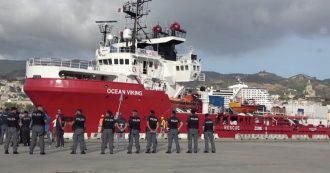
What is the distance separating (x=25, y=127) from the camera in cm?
1841

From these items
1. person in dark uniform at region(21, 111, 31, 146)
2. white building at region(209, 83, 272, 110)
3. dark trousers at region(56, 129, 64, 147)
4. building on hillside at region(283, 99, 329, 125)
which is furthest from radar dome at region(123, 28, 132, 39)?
building on hillside at region(283, 99, 329, 125)

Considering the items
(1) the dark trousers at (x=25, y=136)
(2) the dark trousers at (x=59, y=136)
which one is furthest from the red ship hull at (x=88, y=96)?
(2) the dark trousers at (x=59, y=136)

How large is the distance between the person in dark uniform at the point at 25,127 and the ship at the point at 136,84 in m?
5.89

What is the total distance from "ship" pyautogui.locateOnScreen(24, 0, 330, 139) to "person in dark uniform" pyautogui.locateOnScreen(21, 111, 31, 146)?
5891mm

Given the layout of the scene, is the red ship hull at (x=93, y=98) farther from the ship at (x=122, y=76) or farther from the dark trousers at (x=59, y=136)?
the dark trousers at (x=59, y=136)

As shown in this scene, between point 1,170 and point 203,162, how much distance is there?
229 inches

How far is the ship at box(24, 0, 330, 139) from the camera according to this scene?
26.2 meters

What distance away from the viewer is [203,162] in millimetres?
13812

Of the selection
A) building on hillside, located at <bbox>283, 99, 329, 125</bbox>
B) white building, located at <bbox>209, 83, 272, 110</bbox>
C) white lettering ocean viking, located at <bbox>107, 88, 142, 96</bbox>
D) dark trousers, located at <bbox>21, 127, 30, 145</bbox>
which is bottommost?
dark trousers, located at <bbox>21, 127, 30, 145</bbox>

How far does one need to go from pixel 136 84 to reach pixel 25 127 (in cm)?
1101

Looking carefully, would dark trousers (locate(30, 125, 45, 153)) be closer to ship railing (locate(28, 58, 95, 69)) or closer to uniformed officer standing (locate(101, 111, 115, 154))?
uniformed officer standing (locate(101, 111, 115, 154))

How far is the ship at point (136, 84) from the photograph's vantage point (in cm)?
2620

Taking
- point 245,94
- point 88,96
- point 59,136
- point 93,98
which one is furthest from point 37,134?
point 245,94

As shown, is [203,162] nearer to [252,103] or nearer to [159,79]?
[159,79]
